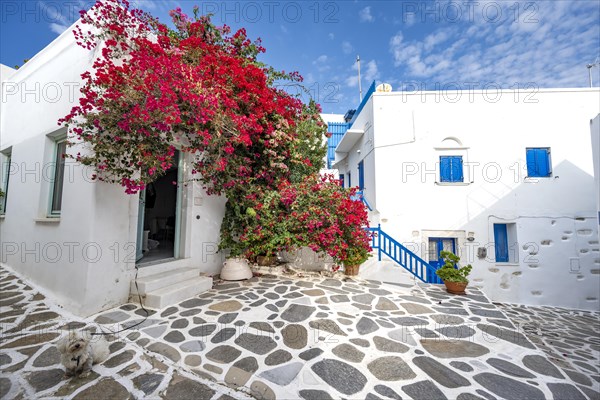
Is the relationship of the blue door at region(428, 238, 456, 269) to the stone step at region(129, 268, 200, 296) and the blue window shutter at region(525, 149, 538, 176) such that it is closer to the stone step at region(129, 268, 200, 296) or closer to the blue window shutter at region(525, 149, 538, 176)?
the blue window shutter at region(525, 149, 538, 176)

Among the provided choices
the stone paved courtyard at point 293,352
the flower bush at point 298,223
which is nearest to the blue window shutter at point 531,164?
the stone paved courtyard at point 293,352

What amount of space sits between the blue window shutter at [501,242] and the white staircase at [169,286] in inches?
372

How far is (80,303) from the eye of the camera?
11.6 feet

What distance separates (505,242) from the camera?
8.76 metres

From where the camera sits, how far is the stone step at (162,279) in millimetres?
3977

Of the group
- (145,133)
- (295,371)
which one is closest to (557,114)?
(295,371)

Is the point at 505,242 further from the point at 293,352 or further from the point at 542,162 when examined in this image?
the point at 293,352

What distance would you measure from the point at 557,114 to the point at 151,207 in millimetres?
14072

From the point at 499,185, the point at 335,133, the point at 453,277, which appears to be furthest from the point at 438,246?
the point at 335,133

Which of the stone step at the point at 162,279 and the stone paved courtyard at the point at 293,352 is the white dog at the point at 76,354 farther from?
the stone step at the point at 162,279

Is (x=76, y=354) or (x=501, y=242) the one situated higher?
(x=501, y=242)

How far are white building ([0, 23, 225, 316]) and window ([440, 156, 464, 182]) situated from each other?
7.59m

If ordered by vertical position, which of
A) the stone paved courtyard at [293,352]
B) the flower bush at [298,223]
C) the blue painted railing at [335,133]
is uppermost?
the blue painted railing at [335,133]

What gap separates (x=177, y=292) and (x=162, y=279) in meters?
0.36
